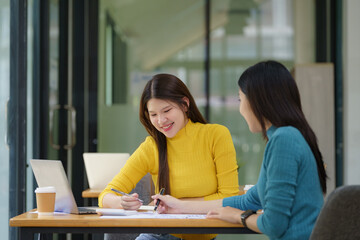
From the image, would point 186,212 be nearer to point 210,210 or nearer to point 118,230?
point 210,210

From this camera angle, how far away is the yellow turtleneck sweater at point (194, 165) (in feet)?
8.61

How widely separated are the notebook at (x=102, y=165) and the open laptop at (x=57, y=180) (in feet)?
5.08

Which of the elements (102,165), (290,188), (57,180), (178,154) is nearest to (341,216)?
(290,188)

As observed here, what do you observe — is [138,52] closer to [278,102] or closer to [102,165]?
[102,165]

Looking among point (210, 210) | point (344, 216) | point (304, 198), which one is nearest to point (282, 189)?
point (304, 198)

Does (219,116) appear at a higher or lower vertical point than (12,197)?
higher

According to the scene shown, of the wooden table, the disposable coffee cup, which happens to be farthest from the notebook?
the wooden table

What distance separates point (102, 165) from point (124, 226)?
6.24 feet

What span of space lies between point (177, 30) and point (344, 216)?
4.86 m

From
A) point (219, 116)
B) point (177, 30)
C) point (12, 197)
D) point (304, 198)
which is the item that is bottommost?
point (12, 197)

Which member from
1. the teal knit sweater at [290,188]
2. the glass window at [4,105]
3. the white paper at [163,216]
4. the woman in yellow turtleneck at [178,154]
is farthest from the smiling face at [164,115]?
the glass window at [4,105]

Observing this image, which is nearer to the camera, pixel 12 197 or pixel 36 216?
pixel 36 216

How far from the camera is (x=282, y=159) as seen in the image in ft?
5.74

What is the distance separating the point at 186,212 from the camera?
7.49 ft
